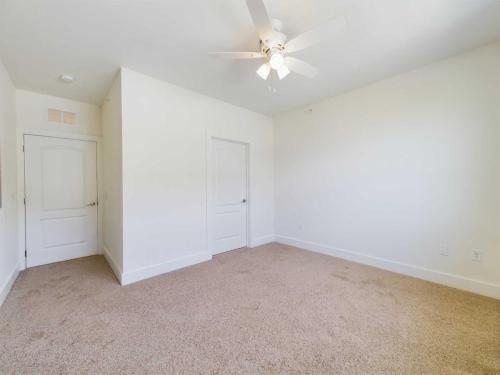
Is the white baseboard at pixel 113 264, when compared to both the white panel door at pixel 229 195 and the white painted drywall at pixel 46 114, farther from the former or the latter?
the white painted drywall at pixel 46 114

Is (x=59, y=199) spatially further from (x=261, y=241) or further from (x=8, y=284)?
(x=261, y=241)

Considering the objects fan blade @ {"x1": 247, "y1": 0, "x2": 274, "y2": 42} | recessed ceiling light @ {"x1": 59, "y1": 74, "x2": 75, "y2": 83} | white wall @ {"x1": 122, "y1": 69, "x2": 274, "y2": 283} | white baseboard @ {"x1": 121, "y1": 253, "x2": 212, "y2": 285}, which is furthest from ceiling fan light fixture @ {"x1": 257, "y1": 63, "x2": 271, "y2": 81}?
white baseboard @ {"x1": 121, "y1": 253, "x2": 212, "y2": 285}

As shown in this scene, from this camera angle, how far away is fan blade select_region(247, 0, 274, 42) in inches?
56.3

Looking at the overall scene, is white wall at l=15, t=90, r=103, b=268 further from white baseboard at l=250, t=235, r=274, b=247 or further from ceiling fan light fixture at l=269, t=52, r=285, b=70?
ceiling fan light fixture at l=269, t=52, r=285, b=70

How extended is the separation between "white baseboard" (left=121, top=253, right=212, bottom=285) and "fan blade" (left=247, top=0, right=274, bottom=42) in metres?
2.77

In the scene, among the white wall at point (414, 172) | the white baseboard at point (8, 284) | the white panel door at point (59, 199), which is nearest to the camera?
the white baseboard at point (8, 284)

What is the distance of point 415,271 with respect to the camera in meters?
2.70

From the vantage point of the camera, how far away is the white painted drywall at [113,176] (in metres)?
2.68

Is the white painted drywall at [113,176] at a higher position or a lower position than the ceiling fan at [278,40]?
lower

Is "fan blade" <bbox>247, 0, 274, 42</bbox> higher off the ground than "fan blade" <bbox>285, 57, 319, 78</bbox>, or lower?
higher

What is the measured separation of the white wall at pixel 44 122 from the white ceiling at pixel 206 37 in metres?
0.24

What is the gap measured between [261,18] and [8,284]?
3614 millimetres

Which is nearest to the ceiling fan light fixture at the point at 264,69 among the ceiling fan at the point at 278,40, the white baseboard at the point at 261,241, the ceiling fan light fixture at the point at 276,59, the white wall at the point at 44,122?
the ceiling fan at the point at 278,40

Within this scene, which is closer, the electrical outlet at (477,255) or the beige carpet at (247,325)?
the beige carpet at (247,325)
